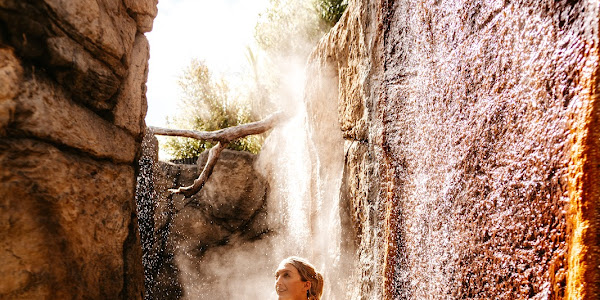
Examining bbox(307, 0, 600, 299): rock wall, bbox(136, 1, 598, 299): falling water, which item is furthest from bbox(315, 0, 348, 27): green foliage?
bbox(307, 0, 600, 299): rock wall

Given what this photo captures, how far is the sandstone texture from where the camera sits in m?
7.54

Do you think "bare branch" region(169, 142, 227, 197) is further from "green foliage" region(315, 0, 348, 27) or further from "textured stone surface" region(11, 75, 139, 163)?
"textured stone surface" region(11, 75, 139, 163)

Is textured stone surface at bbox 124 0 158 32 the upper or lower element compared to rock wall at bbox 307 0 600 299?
upper

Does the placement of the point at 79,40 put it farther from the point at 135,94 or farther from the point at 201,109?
the point at 201,109

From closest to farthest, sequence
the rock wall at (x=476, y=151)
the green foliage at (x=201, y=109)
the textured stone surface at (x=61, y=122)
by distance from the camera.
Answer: the rock wall at (x=476, y=151)
the textured stone surface at (x=61, y=122)
the green foliage at (x=201, y=109)

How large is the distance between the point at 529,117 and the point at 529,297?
0.66 metres

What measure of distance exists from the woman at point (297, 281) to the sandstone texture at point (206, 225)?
4.00 meters

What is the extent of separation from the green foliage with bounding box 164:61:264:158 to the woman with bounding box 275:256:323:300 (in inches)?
280

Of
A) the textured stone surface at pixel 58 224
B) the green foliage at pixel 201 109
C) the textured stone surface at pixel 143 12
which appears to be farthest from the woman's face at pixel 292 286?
the green foliage at pixel 201 109

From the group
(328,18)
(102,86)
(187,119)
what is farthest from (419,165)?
(187,119)

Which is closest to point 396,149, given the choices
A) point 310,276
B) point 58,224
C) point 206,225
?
point 310,276

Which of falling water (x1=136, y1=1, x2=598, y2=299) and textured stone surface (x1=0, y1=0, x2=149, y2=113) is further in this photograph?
textured stone surface (x1=0, y1=0, x2=149, y2=113)

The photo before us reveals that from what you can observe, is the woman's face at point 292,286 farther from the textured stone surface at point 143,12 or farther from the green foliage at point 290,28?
the green foliage at point 290,28

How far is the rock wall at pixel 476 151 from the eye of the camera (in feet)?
4.33
